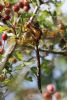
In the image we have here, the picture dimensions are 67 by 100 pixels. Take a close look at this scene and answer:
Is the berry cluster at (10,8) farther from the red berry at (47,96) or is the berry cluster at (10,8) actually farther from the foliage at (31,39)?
the red berry at (47,96)

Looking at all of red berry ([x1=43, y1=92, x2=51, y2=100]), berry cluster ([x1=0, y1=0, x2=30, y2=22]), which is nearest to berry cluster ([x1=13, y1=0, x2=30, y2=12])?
berry cluster ([x1=0, y1=0, x2=30, y2=22])

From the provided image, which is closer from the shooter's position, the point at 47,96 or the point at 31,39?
the point at 47,96

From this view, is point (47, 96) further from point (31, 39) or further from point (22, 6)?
point (22, 6)

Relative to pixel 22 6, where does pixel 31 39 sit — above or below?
below

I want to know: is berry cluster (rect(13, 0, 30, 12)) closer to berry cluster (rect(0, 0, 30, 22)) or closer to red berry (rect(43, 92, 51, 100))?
berry cluster (rect(0, 0, 30, 22))

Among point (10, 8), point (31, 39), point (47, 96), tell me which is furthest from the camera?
point (10, 8)

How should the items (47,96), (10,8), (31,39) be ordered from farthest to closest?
1. (10,8)
2. (31,39)
3. (47,96)

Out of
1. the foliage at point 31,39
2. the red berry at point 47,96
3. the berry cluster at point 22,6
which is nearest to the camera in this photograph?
the red berry at point 47,96

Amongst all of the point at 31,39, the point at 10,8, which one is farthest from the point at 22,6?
the point at 31,39

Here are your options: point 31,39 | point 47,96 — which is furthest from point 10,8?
point 47,96

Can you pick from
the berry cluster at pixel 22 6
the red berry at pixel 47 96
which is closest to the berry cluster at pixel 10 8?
the berry cluster at pixel 22 6

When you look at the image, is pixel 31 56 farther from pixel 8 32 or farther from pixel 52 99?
pixel 52 99

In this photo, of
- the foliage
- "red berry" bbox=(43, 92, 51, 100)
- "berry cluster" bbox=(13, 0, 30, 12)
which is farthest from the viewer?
"berry cluster" bbox=(13, 0, 30, 12)
